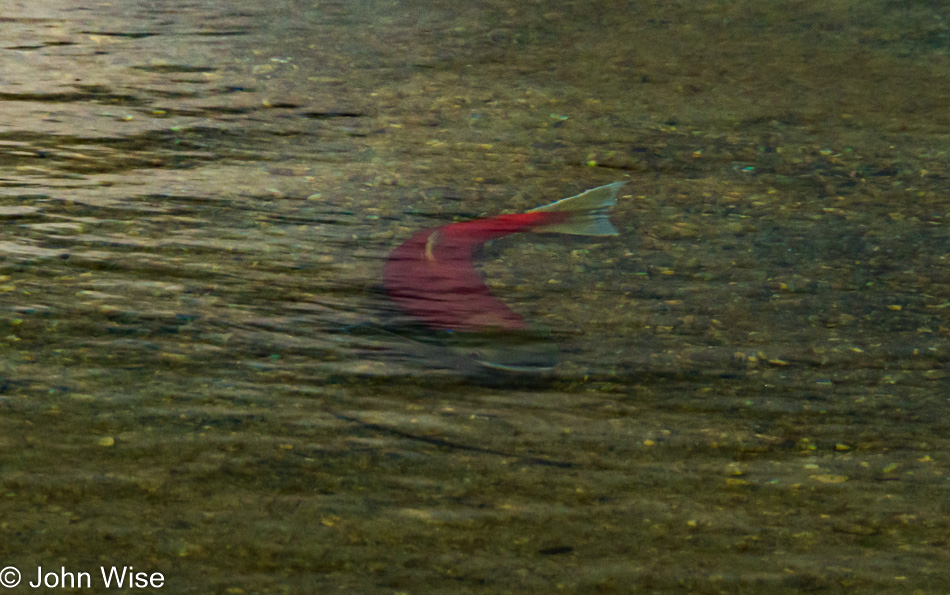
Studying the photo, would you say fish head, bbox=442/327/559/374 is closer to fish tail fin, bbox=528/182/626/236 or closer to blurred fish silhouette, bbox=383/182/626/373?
blurred fish silhouette, bbox=383/182/626/373

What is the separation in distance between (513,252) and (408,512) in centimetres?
103

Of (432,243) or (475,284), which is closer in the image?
(475,284)

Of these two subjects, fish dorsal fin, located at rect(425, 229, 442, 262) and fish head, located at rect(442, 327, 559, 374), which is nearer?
fish head, located at rect(442, 327, 559, 374)

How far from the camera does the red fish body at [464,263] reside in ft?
7.47

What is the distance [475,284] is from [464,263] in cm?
10

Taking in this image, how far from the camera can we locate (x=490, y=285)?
7.97 ft

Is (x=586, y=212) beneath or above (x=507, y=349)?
above

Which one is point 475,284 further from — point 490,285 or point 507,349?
point 507,349

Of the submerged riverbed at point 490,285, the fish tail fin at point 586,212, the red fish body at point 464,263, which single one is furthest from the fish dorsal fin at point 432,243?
the fish tail fin at point 586,212

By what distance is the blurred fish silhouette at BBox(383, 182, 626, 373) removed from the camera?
2162 millimetres

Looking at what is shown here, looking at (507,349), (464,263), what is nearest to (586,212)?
(464,263)

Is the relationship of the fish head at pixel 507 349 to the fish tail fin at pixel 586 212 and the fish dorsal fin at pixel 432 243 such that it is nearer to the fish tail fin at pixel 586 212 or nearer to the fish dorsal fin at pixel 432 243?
the fish dorsal fin at pixel 432 243

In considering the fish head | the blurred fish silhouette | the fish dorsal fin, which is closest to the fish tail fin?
the blurred fish silhouette

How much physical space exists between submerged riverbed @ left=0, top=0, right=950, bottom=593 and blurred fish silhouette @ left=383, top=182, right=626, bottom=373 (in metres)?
0.06
